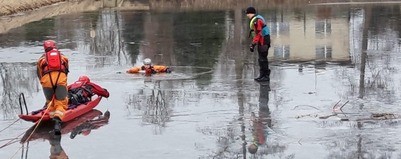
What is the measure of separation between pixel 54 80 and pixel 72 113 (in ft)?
2.63

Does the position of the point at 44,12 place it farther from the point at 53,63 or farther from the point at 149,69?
the point at 53,63

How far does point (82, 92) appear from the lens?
39.1 feet

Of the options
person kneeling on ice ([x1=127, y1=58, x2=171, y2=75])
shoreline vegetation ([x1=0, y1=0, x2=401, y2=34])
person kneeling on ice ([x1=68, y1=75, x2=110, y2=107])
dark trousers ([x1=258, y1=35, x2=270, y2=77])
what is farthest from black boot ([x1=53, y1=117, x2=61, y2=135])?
shoreline vegetation ([x1=0, y1=0, x2=401, y2=34])

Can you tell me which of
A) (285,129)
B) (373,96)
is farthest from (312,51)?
(285,129)

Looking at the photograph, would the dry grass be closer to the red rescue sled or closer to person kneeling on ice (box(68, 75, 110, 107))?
person kneeling on ice (box(68, 75, 110, 107))

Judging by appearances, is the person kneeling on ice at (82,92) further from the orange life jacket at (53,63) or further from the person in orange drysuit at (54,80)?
the orange life jacket at (53,63)

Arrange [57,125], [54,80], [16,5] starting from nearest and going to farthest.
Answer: [57,125] → [54,80] → [16,5]

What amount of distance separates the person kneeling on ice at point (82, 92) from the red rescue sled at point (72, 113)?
11 centimetres

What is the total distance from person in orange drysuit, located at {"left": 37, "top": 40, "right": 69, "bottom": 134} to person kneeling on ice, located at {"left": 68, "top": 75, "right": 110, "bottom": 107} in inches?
32.8

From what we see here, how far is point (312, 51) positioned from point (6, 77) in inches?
336

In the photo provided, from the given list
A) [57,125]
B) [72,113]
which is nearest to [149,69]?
[72,113]

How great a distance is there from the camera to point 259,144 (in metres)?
9.29

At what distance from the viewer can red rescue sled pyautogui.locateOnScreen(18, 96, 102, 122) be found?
1053 cm

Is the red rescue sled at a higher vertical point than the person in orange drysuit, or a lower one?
lower
